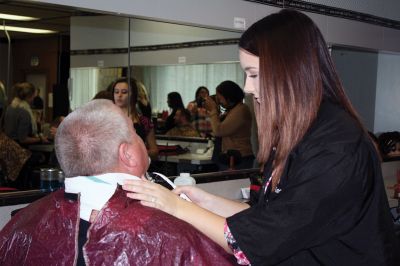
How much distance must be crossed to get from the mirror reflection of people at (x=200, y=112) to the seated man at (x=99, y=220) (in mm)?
2593

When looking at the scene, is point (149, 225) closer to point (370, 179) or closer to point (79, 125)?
point (79, 125)

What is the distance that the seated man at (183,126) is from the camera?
13.6ft

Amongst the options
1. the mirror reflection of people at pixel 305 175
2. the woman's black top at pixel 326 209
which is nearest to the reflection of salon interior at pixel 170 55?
the mirror reflection of people at pixel 305 175

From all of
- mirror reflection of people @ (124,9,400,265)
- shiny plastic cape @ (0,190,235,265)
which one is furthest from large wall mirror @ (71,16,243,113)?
mirror reflection of people @ (124,9,400,265)

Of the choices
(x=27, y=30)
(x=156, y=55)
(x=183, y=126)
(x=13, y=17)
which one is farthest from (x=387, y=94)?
(x=13, y=17)

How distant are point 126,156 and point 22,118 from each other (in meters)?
1.73

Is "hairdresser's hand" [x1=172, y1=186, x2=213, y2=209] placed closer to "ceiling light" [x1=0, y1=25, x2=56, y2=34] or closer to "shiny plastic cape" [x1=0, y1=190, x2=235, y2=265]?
"shiny plastic cape" [x1=0, y1=190, x2=235, y2=265]

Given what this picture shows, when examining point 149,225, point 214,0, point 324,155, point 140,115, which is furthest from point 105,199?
point 140,115

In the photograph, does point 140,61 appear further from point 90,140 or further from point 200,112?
point 90,140

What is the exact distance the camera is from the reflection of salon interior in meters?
2.69

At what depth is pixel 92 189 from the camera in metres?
1.38

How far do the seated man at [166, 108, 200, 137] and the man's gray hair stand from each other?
267 centimetres

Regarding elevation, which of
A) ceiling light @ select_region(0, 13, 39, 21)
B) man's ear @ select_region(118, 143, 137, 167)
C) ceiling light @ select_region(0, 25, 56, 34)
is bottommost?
man's ear @ select_region(118, 143, 137, 167)

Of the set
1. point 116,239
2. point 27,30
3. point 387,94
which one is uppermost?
point 27,30
